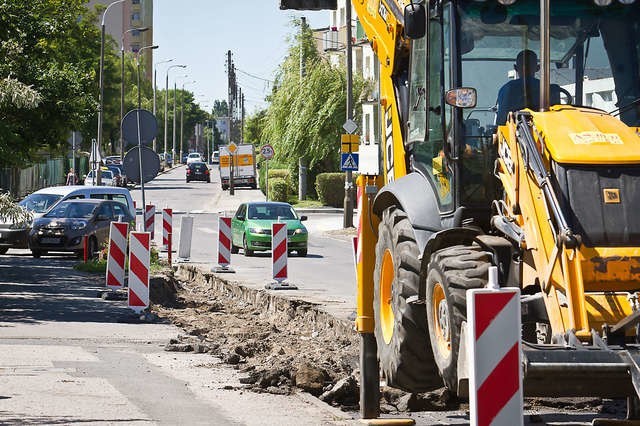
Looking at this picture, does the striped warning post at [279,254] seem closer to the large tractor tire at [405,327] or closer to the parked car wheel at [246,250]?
the parked car wheel at [246,250]

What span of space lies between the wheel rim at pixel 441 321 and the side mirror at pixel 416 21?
74.8 inches

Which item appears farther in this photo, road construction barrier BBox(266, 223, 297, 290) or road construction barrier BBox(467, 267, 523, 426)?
road construction barrier BBox(266, 223, 297, 290)

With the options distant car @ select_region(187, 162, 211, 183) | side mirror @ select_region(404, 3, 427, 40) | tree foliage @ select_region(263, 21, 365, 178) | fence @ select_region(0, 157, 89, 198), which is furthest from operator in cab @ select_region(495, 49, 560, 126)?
distant car @ select_region(187, 162, 211, 183)

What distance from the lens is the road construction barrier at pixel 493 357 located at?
21.8 ft

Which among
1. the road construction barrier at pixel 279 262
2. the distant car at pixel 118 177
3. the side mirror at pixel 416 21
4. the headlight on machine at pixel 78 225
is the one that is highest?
the side mirror at pixel 416 21

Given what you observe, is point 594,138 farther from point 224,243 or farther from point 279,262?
point 224,243

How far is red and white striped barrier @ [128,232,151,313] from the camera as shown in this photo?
60.3 feet

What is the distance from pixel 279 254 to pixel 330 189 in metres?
42.2

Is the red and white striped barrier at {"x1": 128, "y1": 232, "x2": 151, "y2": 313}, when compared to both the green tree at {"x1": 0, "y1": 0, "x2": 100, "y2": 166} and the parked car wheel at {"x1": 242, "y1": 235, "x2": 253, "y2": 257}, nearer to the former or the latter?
the green tree at {"x1": 0, "y1": 0, "x2": 100, "y2": 166}

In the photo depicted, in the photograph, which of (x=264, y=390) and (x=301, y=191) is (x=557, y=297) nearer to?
(x=264, y=390)

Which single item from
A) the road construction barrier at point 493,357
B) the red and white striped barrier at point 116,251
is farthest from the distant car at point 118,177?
the road construction barrier at point 493,357

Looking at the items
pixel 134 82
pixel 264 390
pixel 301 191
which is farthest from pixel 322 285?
pixel 134 82

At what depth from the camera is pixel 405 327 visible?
953 cm

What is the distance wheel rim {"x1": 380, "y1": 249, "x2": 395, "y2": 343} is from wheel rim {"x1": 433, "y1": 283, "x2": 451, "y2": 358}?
1130 mm
